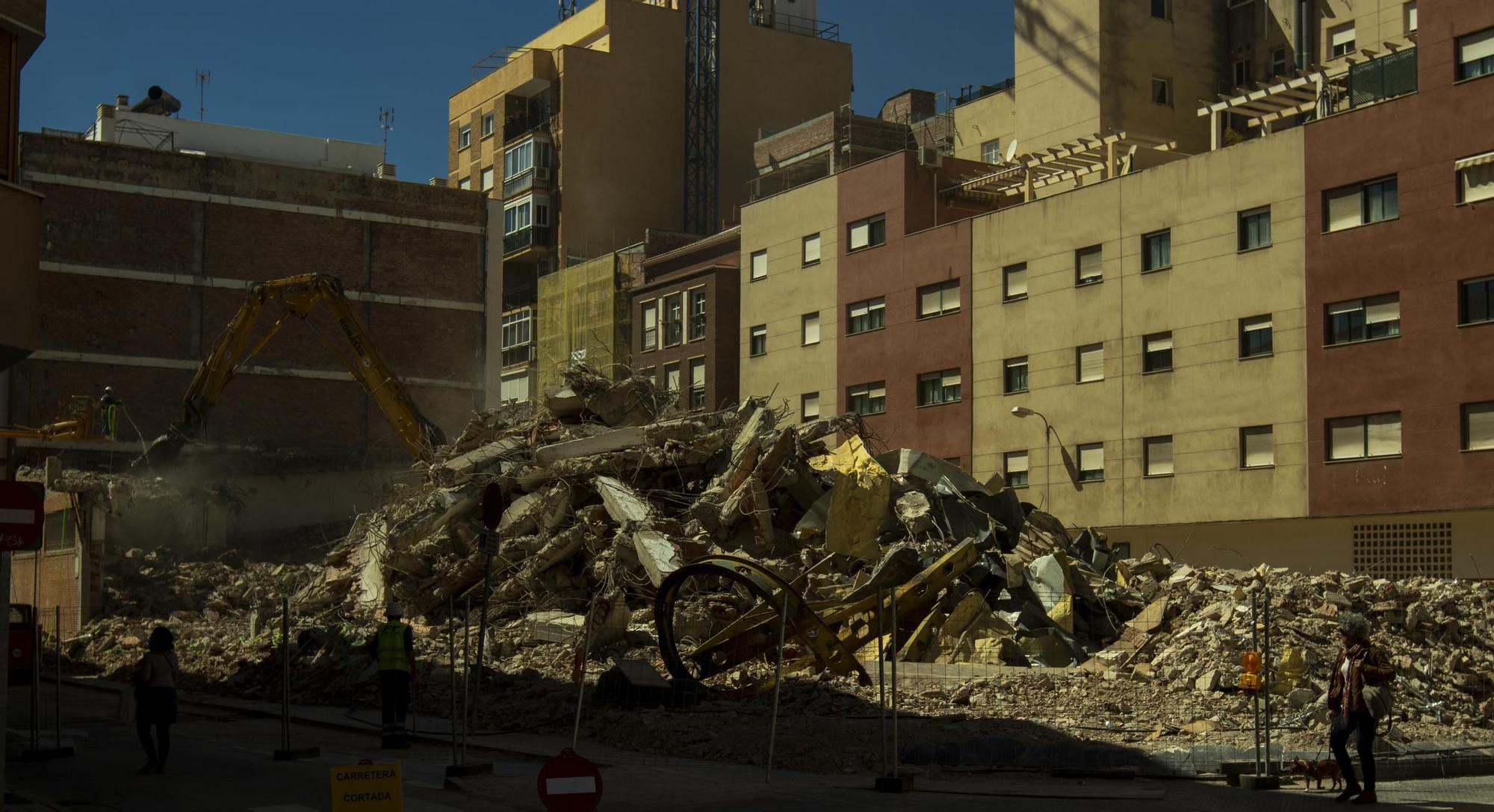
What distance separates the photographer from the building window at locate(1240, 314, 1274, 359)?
126 ft

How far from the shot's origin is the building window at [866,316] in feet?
163

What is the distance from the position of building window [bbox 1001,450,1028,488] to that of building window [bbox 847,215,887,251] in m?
8.36

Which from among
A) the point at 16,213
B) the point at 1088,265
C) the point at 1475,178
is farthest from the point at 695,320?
the point at 16,213

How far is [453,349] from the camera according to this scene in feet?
174

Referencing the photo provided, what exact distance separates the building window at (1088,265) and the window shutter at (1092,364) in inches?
72.0

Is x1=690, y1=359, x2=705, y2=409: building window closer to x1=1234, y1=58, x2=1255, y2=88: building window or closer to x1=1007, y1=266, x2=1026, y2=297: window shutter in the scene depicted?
x1=1007, y1=266, x2=1026, y2=297: window shutter

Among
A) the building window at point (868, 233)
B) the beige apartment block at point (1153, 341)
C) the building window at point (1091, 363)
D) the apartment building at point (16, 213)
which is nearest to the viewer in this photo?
the apartment building at point (16, 213)

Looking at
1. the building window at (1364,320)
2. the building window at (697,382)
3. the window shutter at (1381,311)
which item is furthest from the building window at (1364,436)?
the building window at (697,382)

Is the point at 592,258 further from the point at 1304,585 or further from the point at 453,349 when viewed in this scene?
the point at 1304,585

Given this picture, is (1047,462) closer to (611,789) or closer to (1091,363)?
(1091,363)

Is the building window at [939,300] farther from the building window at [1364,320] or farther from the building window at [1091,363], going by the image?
the building window at [1364,320]

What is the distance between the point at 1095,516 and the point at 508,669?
24001mm

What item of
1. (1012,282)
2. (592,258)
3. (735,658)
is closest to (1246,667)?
(735,658)

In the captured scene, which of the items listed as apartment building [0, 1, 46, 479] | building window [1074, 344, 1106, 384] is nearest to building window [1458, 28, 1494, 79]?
building window [1074, 344, 1106, 384]
